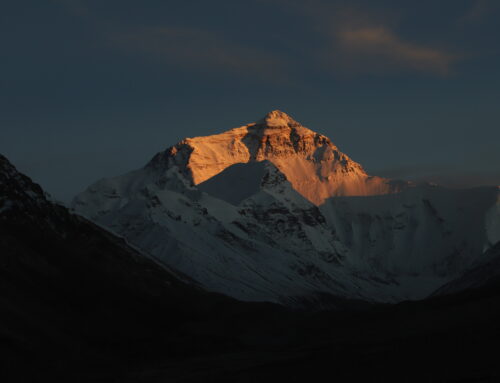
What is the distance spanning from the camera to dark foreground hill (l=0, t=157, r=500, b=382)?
100250mm

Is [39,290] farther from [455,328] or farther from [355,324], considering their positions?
[455,328]

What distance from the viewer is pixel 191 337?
169 meters

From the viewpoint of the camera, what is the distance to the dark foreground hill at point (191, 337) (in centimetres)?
10025

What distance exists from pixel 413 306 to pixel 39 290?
67112mm

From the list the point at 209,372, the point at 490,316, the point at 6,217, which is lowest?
the point at 209,372

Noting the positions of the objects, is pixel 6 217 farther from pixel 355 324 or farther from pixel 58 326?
pixel 355 324

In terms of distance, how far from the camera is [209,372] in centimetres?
11994

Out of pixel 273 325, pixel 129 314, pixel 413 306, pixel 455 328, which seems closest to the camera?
pixel 455 328

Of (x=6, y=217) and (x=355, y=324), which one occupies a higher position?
(x=6, y=217)

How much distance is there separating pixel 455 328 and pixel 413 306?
47.7 meters

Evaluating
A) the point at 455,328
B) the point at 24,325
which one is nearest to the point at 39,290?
the point at 24,325

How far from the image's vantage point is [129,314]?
602ft

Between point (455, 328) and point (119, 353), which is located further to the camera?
point (119, 353)

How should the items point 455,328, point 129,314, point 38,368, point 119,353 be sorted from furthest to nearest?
point 129,314 < point 119,353 < point 38,368 < point 455,328
